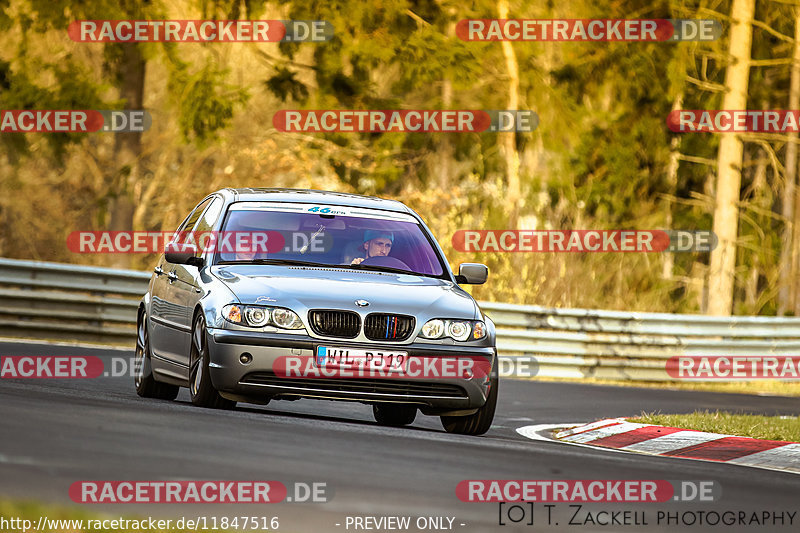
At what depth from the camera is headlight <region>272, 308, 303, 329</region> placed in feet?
34.4

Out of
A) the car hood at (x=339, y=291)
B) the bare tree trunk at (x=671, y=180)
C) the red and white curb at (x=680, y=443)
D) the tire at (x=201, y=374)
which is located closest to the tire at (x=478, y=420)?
the car hood at (x=339, y=291)

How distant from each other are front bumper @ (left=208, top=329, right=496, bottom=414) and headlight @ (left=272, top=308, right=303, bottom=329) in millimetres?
71

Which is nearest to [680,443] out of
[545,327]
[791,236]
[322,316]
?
[322,316]

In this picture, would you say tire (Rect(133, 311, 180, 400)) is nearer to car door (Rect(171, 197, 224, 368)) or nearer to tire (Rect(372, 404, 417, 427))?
car door (Rect(171, 197, 224, 368))

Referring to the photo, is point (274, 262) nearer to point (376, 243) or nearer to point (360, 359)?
point (376, 243)

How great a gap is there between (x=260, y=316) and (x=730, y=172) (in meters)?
21.5

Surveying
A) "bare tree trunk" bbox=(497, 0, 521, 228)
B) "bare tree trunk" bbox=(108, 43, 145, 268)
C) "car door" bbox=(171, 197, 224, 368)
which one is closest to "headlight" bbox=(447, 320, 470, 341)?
"car door" bbox=(171, 197, 224, 368)

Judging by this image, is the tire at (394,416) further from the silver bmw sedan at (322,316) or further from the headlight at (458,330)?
the headlight at (458,330)

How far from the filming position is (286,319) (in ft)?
34.4

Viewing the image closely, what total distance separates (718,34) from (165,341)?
890 inches

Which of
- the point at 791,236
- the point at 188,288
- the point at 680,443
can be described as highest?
the point at 791,236

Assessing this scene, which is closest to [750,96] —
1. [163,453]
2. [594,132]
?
[594,132]

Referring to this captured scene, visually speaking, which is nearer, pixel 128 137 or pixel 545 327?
pixel 545 327

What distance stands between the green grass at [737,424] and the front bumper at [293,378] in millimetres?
3347
